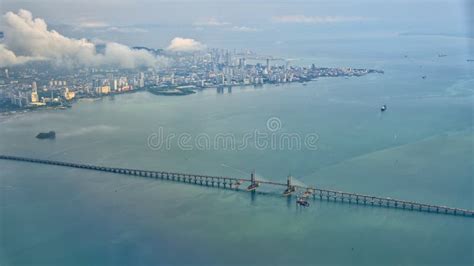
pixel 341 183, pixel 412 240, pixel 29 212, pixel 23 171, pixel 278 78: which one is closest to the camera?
pixel 412 240

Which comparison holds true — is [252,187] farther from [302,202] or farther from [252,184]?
[302,202]

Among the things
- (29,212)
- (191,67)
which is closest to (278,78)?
(191,67)

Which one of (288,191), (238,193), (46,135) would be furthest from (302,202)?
(46,135)

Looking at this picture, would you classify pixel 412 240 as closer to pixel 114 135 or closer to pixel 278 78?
pixel 114 135

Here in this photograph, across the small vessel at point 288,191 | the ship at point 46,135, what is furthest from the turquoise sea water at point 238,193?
the small vessel at point 288,191

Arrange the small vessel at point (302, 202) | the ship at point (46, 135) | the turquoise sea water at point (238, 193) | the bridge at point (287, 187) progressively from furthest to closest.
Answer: the ship at point (46, 135)
the small vessel at point (302, 202)
the bridge at point (287, 187)
the turquoise sea water at point (238, 193)

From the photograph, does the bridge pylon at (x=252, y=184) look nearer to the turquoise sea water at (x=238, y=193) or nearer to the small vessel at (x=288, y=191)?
the turquoise sea water at (x=238, y=193)

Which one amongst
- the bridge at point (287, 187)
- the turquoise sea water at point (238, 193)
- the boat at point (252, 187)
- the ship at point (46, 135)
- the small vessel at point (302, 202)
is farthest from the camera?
the ship at point (46, 135)
